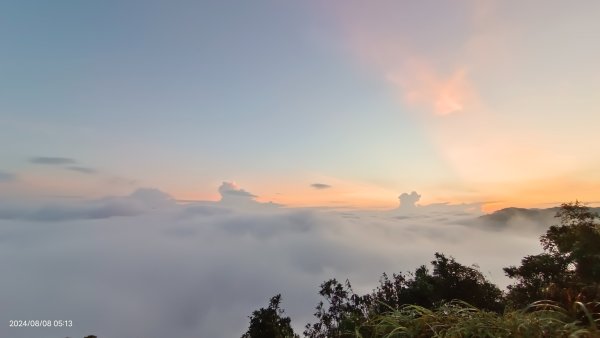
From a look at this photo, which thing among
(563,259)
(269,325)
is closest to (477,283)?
(563,259)

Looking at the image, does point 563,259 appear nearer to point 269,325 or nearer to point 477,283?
point 477,283

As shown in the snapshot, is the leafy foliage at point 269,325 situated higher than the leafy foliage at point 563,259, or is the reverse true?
the leafy foliage at point 563,259

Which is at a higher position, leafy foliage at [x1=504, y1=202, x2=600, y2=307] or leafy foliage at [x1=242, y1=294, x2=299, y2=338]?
leafy foliage at [x1=504, y1=202, x2=600, y2=307]

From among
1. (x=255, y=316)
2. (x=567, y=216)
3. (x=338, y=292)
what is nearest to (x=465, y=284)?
(x=567, y=216)

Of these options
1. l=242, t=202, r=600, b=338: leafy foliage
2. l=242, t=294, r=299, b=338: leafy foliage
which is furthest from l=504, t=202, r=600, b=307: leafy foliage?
l=242, t=294, r=299, b=338: leafy foliage

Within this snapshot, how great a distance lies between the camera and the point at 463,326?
13.4ft

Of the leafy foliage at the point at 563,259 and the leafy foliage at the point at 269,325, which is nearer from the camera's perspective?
the leafy foliage at the point at 563,259

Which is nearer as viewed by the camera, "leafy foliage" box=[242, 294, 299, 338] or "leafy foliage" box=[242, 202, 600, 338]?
"leafy foliage" box=[242, 202, 600, 338]

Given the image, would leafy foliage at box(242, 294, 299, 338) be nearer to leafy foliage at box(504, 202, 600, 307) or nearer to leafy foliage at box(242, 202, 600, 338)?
leafy foliage at box(242, 202, 600, 338)

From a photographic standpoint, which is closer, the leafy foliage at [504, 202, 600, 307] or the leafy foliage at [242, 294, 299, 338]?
the leafy foliage at [504, 202, 600, 307]

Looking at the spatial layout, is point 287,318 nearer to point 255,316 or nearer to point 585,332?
point 255,316

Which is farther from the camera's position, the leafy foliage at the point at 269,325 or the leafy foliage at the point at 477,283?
the leafy foliage at the point at 269,325

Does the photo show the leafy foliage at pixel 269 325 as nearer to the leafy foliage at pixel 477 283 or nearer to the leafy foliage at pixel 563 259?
the leafy foliage at pixel 477 283

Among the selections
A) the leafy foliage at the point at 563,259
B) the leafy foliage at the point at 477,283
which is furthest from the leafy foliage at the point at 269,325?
the leafy foliage at the point at 563,259
